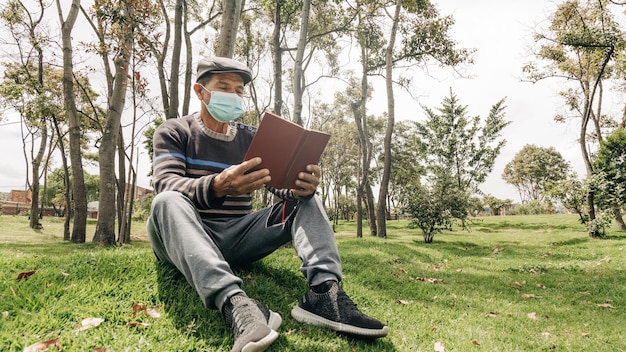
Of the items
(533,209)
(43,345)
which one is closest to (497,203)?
(533,209)

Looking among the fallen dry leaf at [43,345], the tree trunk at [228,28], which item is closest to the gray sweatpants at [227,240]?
the fallen dry leaf at [43,345]

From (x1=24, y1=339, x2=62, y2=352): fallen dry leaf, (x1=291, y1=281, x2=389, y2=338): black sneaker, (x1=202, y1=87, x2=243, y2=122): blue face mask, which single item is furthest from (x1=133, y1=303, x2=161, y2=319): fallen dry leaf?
(x1=202, y1=87, x2=243, y2=122): blue face mask

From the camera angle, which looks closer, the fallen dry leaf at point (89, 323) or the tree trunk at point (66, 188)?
the fallen dry leaf at point (89, 323)

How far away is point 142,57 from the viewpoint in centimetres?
1127

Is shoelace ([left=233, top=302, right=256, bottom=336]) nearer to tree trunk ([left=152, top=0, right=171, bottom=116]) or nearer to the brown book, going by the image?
the brown book

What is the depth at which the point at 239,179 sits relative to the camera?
1.89 metres

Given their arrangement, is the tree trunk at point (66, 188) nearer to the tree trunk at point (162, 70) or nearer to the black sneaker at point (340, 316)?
the tree trunk at point (162, 70)

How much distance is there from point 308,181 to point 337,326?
89cm

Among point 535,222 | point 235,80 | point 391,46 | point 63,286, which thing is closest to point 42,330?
point 63,286

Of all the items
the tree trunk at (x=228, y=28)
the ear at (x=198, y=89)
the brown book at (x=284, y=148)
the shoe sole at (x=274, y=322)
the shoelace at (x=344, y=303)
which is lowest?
the shoe sole at (x=274, y=322)

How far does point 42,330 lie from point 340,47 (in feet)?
59.9

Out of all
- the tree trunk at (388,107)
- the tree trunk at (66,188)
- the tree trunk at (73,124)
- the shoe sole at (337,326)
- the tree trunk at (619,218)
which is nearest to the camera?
the shoe sole at (337,326)

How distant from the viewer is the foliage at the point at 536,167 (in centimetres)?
4100

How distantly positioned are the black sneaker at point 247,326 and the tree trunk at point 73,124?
12717 mm
